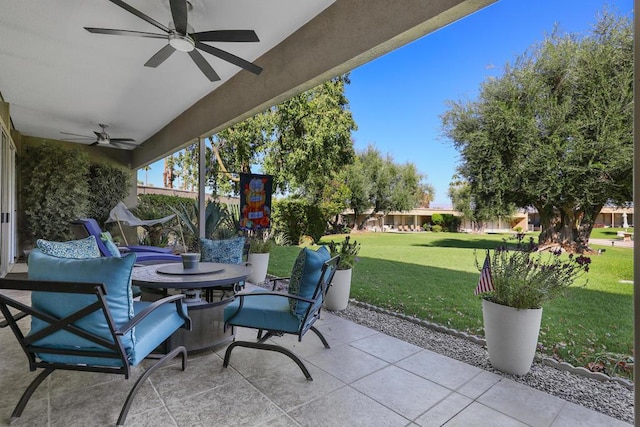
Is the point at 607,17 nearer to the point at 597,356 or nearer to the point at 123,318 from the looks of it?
the point at 597,356

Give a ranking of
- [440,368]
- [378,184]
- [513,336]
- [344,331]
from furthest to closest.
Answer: [378,184]
[344,331]
[440,368]
[513,336]

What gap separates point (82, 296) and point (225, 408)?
1062 millimetres

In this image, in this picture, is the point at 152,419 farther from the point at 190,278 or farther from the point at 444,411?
the point at 444,411

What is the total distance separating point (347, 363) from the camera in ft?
8.80

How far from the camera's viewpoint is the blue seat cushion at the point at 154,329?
6.54 ft

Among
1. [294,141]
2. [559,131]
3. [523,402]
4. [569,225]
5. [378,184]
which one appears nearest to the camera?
[523,402]

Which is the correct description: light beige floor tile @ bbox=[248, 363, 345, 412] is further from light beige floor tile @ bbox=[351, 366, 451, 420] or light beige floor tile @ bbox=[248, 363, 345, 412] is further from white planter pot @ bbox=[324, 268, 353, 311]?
white planter pot @ bbox=[324, 268, 353, 311]

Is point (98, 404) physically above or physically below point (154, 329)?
below

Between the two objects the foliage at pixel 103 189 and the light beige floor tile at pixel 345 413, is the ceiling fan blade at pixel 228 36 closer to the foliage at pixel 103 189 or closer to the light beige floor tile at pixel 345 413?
the light beige floor tile at pixel 345 413

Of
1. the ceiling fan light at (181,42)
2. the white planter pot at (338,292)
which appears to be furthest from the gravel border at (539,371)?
the ceiling fan light at (181,42)

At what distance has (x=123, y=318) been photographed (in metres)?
1.89

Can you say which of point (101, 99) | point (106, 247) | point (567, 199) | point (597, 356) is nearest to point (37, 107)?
point (101, 99)

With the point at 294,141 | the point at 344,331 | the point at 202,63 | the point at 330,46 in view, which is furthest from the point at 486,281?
the point at 294,141

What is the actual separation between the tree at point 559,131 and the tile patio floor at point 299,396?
28.1ft
